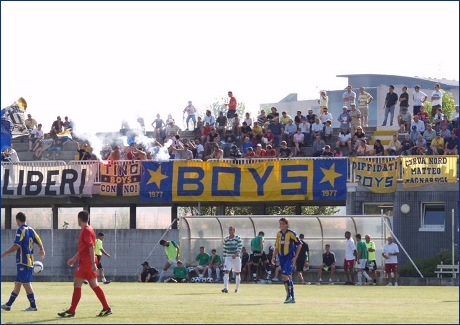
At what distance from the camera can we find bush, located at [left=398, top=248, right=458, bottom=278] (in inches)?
1486

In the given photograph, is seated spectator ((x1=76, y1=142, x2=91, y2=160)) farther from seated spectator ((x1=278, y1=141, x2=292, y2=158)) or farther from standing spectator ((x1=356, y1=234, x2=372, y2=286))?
standing spectator ((x1=356, y1=234, x2=372, y2=286))

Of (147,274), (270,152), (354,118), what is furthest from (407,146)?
(147,274)

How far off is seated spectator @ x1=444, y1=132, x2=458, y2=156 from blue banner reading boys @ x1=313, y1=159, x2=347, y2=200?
3642 mm

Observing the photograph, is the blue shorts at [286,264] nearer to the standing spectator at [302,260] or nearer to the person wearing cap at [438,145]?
the standing spectator at [302,260]

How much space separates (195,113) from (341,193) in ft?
31.2

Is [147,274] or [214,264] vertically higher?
[214,264]

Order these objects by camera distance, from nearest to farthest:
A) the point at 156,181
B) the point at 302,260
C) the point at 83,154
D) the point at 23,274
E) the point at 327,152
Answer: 1. the point at 23,274
2. the point at 302,260
3. the point at 327,152
4. the point at 156,181
5. the point at 83,154

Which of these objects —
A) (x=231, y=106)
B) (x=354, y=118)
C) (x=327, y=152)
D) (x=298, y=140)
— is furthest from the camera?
(x=231, y=106)

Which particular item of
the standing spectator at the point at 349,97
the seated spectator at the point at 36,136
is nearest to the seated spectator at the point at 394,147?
the standing spectator at the point at 349,97

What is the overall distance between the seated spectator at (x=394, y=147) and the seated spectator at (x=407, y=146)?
17 cm

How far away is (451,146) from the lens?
3956 cm

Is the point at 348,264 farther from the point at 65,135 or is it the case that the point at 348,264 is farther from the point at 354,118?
the point at 65,135

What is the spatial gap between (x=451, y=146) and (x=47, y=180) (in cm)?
1574

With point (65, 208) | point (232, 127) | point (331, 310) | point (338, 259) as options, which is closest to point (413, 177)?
point (338, 259)
